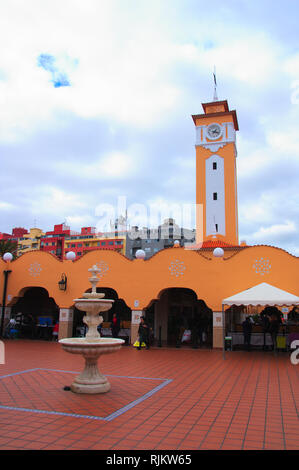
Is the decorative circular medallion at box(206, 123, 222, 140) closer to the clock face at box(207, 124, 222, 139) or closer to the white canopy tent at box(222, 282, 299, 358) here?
the clock face at box(207, 124, 222, 139)

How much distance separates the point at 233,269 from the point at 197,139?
17.5m

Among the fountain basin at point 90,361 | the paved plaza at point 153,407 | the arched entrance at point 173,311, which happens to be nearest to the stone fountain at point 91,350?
the fountain basin at point 90,361

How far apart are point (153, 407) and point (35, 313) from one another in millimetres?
17444

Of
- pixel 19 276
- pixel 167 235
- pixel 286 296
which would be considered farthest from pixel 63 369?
pixel 167 235

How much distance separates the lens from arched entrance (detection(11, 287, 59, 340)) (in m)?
19.6

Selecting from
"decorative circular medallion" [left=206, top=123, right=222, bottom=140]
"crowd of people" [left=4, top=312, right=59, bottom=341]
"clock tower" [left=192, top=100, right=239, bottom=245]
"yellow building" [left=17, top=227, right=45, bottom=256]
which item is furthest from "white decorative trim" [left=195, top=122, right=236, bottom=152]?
"yellow building" [left=17, top=227, right=45, bottom=256]

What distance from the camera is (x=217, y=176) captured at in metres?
29.6

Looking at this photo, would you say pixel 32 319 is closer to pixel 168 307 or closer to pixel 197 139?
pixel 168 307

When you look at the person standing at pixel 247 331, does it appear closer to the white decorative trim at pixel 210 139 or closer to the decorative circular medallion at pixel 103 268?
the decorative circular medallion at pixel 103 268

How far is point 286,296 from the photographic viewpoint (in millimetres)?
12969

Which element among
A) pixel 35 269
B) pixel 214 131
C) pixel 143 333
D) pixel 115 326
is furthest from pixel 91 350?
pixel 214 131

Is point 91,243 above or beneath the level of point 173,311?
above

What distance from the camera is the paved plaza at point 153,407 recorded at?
493 centimetres
